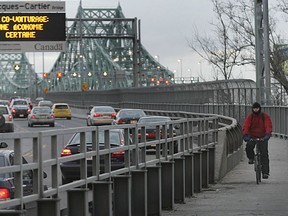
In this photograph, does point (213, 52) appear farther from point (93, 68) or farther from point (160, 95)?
point (93, 68)

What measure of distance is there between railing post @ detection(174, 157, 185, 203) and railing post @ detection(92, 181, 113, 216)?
4911 millimetres

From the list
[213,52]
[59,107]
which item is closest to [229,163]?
[213,52]

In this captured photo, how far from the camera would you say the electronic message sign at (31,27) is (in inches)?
1550

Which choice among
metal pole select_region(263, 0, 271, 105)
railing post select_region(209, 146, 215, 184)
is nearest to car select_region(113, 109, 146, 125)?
metal pole select_region(263, 0, 271, 105)

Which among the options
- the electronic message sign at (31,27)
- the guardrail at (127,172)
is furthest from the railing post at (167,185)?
the electronic message sign at (31,27)

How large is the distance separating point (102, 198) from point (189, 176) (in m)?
6.44

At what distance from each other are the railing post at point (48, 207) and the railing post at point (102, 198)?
89.0 inches

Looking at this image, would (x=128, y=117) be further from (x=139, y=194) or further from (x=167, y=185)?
(x=139, y=194)

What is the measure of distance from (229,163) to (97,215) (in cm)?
1307

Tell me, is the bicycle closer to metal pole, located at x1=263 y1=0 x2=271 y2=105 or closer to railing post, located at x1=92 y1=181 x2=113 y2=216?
railing post, located at x1=92 y1=181 x2=113 y2=216

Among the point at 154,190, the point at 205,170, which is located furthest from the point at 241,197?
the point at 154,190

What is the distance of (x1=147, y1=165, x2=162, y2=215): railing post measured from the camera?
47.4 feet

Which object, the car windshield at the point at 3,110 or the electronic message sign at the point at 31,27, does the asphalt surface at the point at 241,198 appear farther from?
the car windshield at the point at 3,110

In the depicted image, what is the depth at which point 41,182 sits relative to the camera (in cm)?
962
